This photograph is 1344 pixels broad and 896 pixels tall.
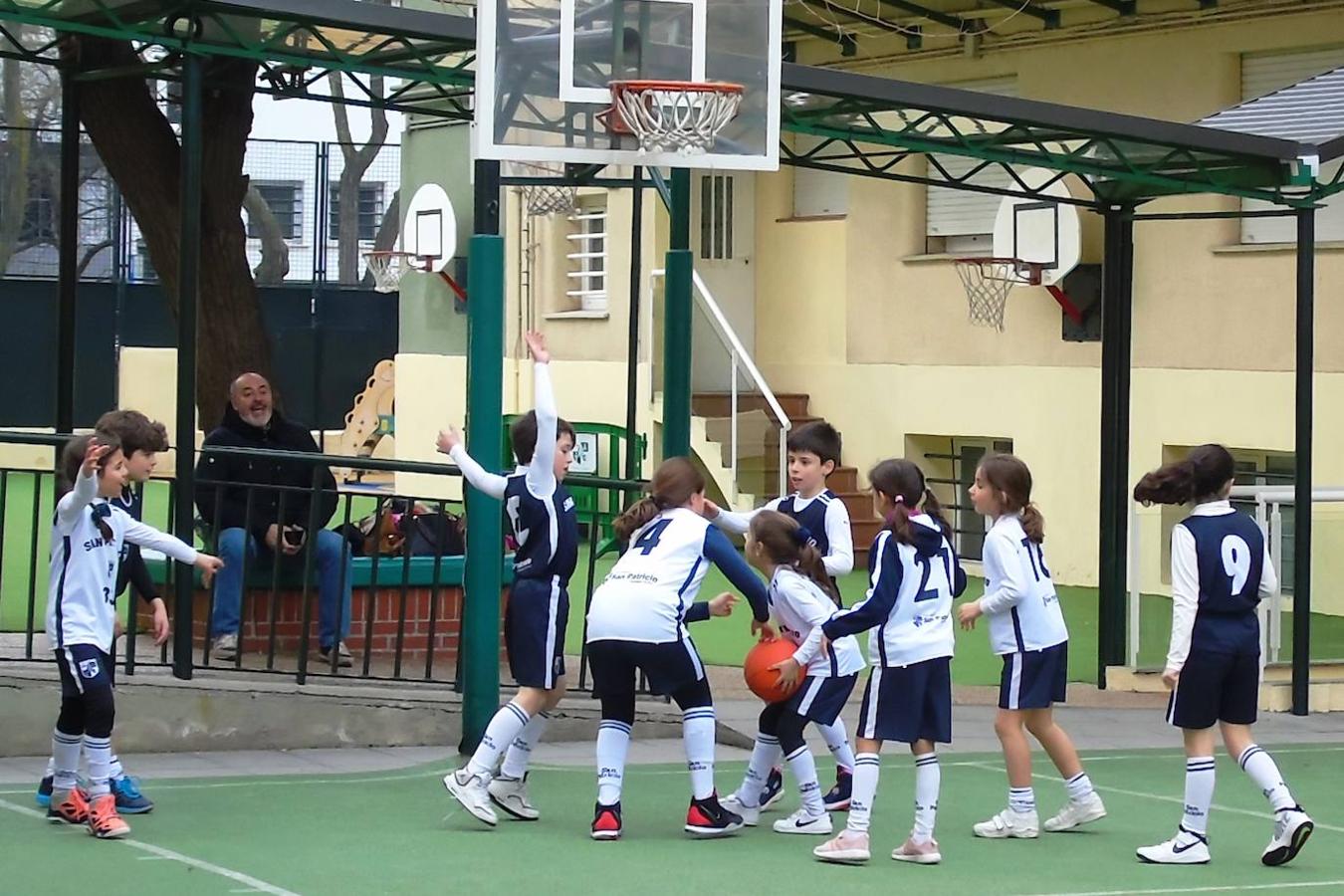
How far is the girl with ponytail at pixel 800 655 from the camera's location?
26.5ft

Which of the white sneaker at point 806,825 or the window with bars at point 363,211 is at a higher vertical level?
the window with bars at point 363,211

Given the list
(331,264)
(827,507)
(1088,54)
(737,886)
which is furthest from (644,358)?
(737,886)

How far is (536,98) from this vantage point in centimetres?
1025

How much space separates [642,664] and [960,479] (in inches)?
532

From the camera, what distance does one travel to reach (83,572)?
8016mm

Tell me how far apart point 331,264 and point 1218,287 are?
16619 mm

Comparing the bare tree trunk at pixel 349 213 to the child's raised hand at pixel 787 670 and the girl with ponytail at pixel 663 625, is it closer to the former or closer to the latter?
the girl with ponytail at pixel 663 625

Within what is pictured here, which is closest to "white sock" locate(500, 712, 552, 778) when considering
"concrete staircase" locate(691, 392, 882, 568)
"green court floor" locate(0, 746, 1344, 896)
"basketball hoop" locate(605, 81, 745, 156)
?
"green court floor" locate(0, 746, 1344, 896)

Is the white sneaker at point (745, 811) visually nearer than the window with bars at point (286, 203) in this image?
Yes

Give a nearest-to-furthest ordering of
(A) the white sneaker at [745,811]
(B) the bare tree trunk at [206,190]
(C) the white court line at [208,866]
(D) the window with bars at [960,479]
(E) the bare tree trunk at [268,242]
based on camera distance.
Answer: (C) the white court line at [208,866] < (A) the white sneaker at [745,811] < (B) the bare tree trunk at [206,190] < (D) the window with bars at [960,479] < (E) the bare tree trunk at [268,242]

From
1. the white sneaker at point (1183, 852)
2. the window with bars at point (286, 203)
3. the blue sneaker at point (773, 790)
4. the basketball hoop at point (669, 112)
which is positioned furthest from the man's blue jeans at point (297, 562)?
the window with bars at point (286, 203)

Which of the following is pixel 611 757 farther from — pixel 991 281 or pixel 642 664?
pixel 991 281

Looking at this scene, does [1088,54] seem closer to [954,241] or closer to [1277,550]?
[954,241]

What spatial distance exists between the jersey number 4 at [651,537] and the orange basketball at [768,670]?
0.54m
